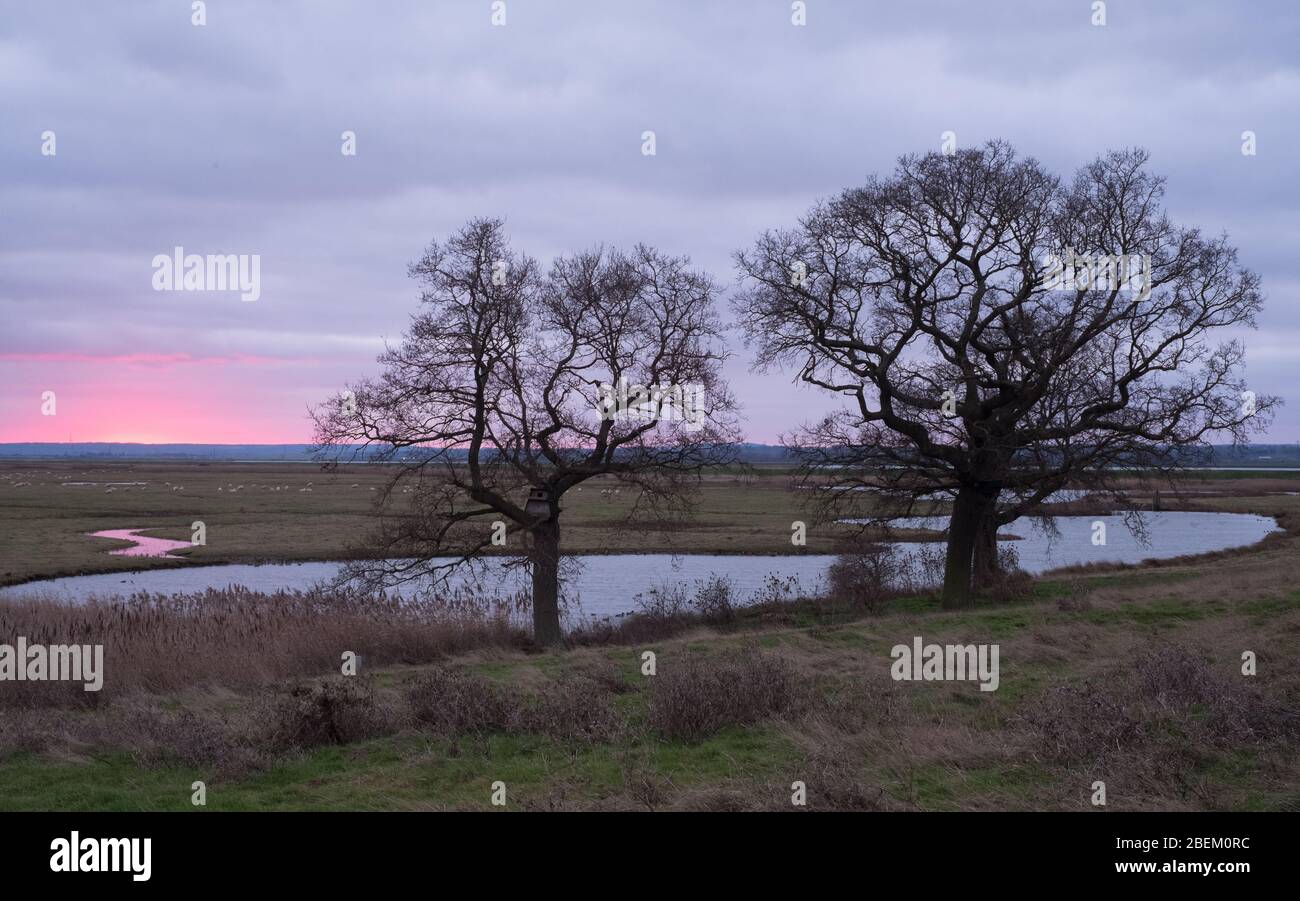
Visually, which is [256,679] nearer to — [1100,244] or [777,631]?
[777,631]

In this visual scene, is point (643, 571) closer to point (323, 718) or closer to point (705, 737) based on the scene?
point (323, 718)

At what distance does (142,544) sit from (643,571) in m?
27.8

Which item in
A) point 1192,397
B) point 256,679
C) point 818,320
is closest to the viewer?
point 256,679

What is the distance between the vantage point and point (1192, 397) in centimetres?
2625

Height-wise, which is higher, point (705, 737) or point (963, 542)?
point (963, 542)

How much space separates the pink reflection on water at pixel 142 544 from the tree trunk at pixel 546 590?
98.1 feet

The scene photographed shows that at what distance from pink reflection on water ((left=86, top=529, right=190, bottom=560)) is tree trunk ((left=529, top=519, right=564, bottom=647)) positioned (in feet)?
98.1

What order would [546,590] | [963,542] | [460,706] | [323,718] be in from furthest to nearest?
[963,542] → [546,590] → [460,706] → [323,718]

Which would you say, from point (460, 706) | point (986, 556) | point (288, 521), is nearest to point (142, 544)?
point (288, 521)

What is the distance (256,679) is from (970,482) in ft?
56.9

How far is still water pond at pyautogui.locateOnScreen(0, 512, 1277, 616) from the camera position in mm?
34719

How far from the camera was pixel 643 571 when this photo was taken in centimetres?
4281

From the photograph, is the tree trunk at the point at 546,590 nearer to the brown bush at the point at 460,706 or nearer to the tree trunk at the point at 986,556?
the brown bush at the point at 460,706

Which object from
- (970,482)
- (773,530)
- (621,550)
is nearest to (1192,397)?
(970,482)
